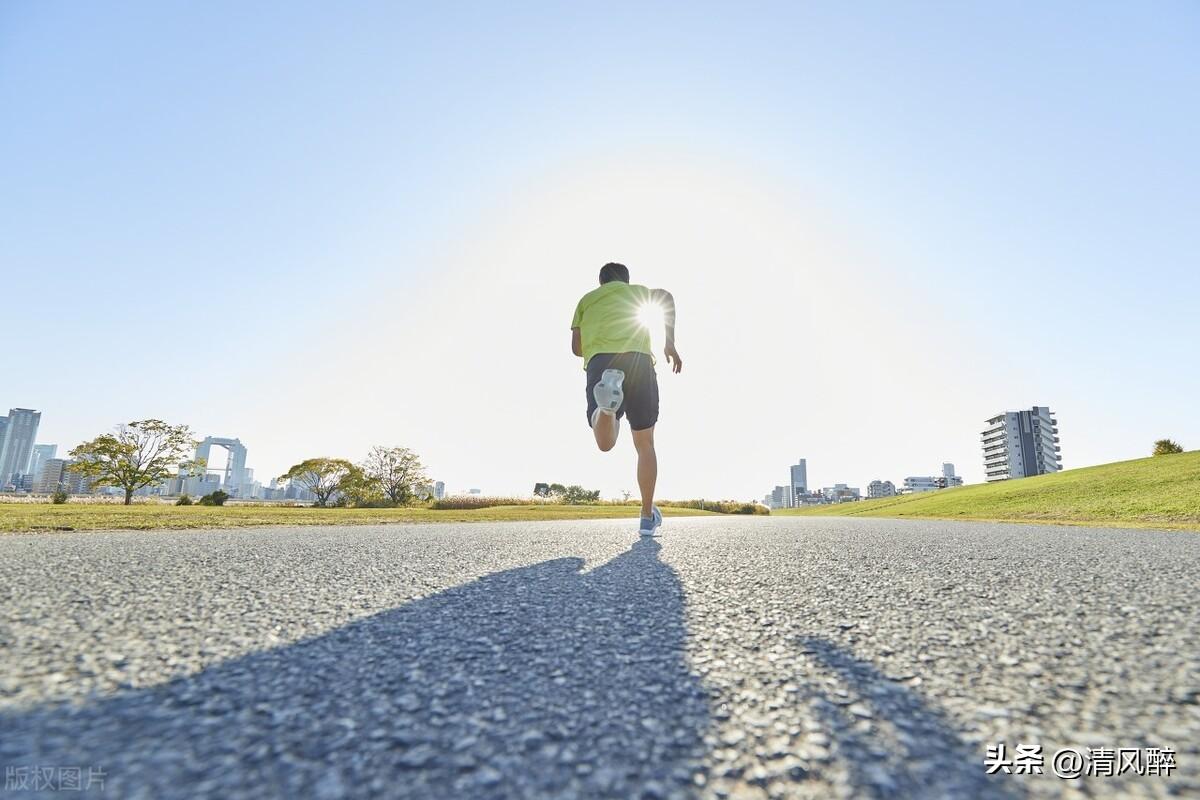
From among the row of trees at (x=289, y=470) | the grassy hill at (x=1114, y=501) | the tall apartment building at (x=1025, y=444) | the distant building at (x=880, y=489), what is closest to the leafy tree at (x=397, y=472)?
the row of trees at (x=289, y=470)

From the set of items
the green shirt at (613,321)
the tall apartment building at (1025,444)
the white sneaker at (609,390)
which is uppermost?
the tall apartment building at (1025,444)

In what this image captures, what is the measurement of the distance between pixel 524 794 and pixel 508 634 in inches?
36.6

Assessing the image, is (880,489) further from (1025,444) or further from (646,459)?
(646,459)

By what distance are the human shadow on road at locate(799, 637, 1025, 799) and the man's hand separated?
4314mm

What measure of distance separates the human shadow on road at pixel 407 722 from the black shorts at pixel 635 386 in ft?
11.0

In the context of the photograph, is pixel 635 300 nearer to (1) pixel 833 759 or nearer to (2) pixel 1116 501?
(1) pixel 833 759

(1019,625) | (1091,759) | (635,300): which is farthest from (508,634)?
(635,300)

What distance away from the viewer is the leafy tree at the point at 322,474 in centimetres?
3481

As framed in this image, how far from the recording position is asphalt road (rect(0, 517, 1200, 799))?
971 millimetres

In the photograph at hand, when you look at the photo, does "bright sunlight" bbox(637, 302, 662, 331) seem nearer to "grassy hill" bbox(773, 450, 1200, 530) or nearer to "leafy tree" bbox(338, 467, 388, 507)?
"grassy hill" bbox(773, 450, 1200, 530)

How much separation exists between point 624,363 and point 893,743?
411 centimetres

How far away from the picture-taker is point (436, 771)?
0.97 meters

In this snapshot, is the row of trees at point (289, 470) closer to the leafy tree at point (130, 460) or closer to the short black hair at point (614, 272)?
the leafy tree at point (130, 460)

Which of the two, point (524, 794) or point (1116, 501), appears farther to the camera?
point (1116, 501)
